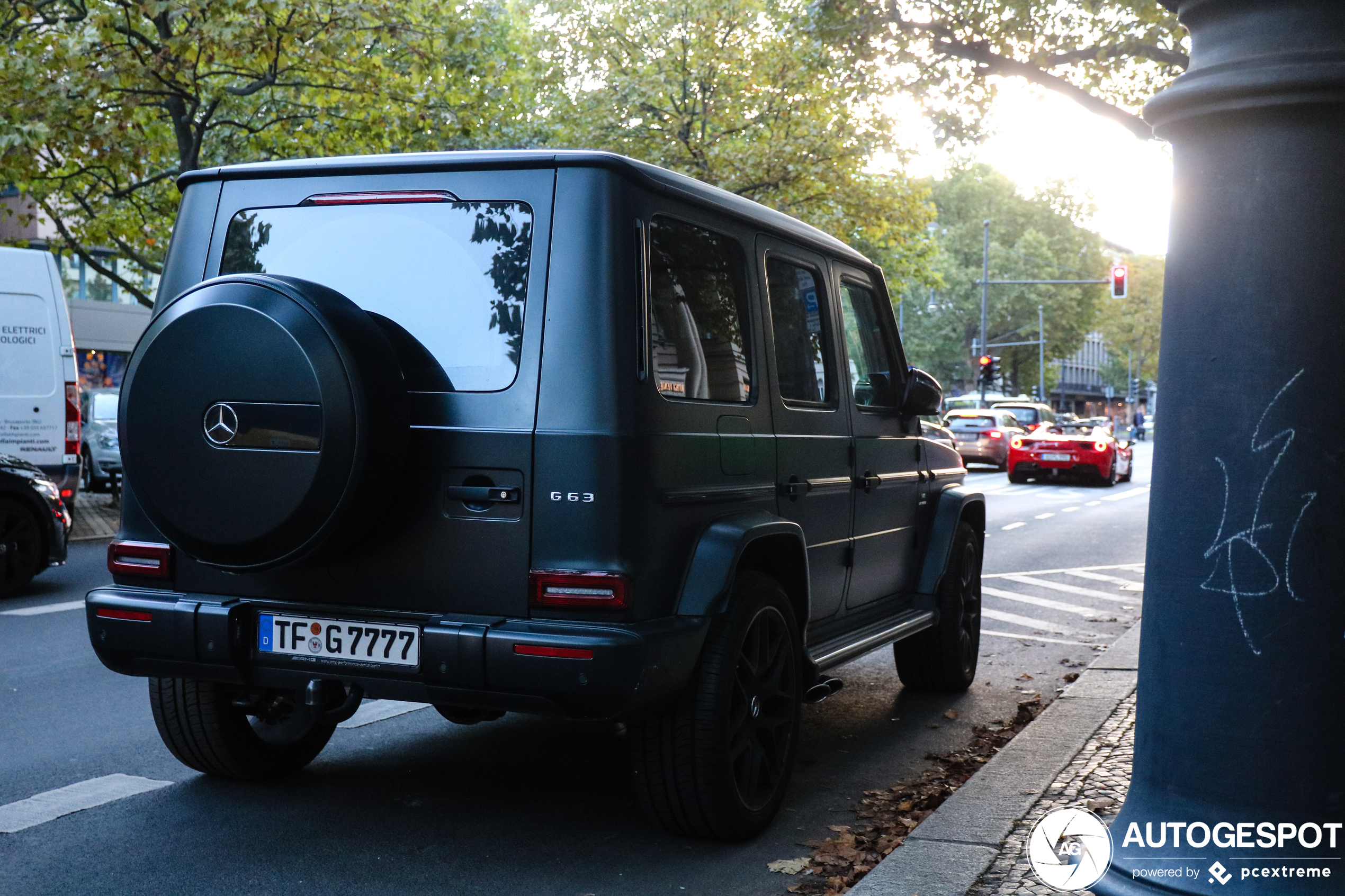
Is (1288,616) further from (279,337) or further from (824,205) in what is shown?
(824,205)

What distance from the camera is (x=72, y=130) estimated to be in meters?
14.8

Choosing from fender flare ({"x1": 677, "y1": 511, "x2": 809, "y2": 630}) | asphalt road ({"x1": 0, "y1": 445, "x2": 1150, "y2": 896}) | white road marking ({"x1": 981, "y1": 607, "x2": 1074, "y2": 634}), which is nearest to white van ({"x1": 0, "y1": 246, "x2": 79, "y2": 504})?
asphalt road ({"x1": 0, "y1": 445, "x2": 1150, "y2": 896})

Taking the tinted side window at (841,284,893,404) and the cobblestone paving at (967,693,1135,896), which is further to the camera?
the tinted side window at (841,284,893,404)

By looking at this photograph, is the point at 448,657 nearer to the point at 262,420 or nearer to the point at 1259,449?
the point at 262,420

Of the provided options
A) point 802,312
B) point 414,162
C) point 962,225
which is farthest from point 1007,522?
point 962,225

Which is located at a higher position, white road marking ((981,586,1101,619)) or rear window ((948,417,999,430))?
rear window ((948,417,999,430))

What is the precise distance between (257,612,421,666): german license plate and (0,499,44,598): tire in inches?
264

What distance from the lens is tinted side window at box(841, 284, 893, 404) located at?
573 centimetres

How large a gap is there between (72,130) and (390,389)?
500 inches

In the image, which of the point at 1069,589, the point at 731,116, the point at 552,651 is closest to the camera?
the point at 552,651

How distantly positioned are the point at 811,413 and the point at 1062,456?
23828 mm

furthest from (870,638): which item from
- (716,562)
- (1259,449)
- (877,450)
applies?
(1259,449)

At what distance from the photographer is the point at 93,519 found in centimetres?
1695

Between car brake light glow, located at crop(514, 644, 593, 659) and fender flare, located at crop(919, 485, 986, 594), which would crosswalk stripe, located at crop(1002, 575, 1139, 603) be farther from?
car brake light glow, located at crop(514, 644, 593, 659)
